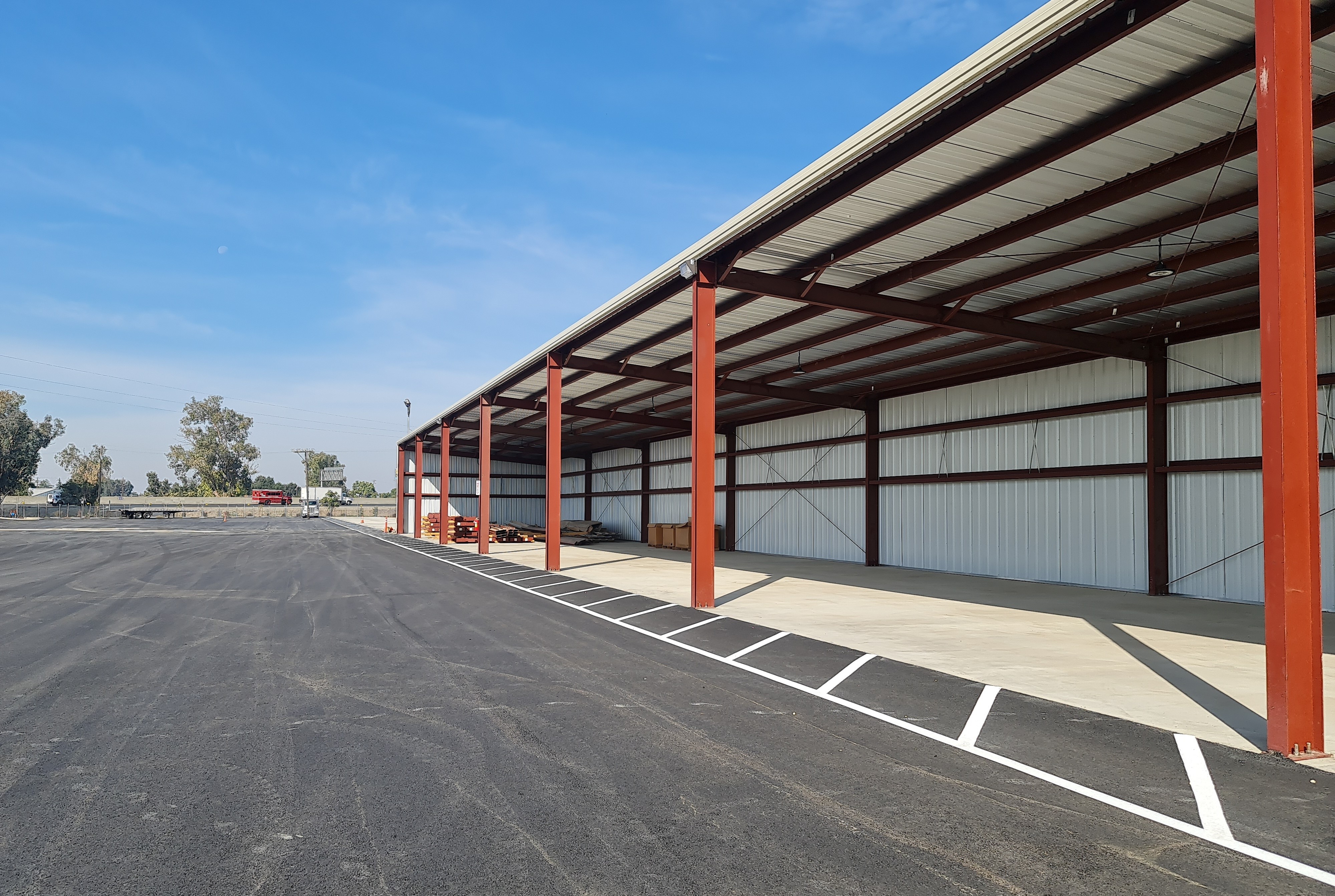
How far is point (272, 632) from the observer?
1125 cm

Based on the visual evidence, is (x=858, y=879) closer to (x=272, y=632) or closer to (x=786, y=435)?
(x=272, y=632)

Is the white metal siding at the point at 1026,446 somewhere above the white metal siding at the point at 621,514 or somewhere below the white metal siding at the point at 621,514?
above

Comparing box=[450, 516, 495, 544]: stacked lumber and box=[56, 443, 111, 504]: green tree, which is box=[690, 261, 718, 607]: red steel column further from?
box=[56, 443, 111, 504]: green tree

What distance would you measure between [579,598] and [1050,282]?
1131 cm

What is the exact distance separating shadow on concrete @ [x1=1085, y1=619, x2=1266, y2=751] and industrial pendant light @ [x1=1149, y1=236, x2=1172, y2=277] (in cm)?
603

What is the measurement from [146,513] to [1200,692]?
91010 millimetres

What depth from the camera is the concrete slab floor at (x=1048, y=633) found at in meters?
7.49

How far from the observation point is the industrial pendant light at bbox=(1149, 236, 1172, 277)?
1277 centimetres

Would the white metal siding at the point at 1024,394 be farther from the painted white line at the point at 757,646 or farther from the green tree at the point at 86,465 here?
the green tree at the point at 86,465

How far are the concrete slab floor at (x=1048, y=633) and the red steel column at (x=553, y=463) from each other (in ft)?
3.08

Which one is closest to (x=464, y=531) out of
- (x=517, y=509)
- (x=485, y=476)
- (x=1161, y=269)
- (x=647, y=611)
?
(x=485, y=476)

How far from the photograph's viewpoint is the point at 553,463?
22000 mm

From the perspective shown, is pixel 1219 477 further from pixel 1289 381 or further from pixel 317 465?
pixel 317 465

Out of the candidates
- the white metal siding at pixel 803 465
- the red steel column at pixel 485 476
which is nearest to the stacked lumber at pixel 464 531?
the red steel column at pixel 485 476
